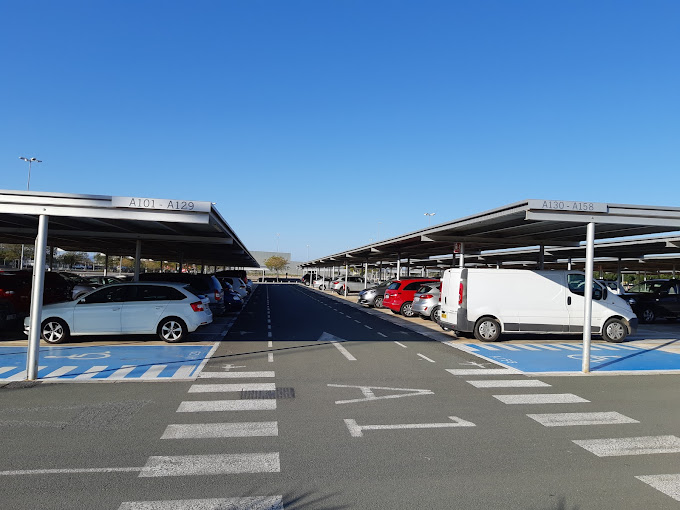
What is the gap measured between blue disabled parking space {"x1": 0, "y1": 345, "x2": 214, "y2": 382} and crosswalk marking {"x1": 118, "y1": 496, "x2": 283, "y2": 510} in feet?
17.1

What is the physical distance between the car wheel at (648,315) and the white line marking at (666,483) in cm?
2161

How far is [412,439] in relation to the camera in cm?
623

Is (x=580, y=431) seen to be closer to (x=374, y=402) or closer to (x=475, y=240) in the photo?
(x=374, y=402)

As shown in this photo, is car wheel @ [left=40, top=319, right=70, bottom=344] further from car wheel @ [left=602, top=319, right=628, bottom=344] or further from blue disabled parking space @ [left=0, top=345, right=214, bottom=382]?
car wheel @ [left=602, top=319, right=628, bottom=344]

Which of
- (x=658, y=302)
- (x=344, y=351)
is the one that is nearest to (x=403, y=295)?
(x=658, y=302)

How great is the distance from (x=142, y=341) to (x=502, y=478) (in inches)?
443

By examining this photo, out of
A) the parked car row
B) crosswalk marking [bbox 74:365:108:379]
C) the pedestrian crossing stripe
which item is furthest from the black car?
crosswalk marking [bbox 74:365:108:379]

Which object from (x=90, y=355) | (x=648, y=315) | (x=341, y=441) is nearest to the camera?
(x=341, y=441)

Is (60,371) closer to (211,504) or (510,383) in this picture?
(211,504)

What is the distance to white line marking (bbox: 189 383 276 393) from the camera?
8.58m

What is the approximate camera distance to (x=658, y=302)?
77.8ft

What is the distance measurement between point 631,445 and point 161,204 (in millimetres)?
8716

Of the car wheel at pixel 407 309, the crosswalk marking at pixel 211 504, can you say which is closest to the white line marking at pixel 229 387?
the crosswalk marking at pixel 211 504

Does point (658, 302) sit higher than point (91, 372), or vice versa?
point (658, 302)
